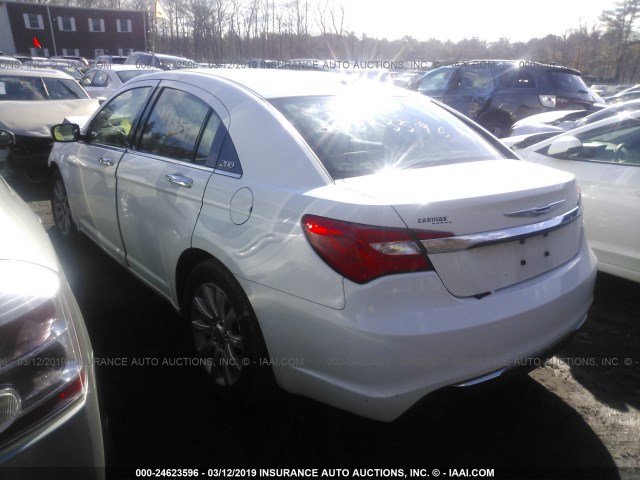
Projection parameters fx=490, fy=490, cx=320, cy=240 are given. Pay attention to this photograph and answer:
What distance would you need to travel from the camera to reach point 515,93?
882 cm

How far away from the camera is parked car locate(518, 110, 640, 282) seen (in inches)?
138

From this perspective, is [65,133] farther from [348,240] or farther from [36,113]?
[36,113]

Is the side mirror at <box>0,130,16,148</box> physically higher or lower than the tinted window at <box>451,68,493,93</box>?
lower

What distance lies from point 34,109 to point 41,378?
752cm

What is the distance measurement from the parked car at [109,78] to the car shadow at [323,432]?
10760mm

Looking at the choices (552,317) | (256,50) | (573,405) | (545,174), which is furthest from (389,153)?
(256,50)

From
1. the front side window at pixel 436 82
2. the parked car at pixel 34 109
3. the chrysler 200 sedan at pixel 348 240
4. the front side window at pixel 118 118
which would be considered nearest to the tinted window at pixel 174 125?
the chrysler 200 sedan at pixel 348 240

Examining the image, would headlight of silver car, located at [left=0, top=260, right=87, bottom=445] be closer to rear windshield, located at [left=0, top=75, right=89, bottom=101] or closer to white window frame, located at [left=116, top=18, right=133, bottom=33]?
rear windshield, located at [left=0, top=75, right=89, bottom=101]

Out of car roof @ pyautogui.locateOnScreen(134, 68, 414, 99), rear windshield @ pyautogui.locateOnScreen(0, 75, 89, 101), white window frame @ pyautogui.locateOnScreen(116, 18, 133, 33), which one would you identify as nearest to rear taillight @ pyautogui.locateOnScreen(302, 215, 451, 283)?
car roof @ pyautogui.locateOnScreen(134, 68, 414, 99)

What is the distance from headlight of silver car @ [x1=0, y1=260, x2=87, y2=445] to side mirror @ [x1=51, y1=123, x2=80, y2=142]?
310 centimetres

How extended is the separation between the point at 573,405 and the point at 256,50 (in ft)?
159

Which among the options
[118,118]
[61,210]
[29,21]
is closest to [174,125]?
[118,118]

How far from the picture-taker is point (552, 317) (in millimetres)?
2170

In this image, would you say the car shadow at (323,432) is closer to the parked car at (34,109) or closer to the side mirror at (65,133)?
the side mirror at (65,133)
